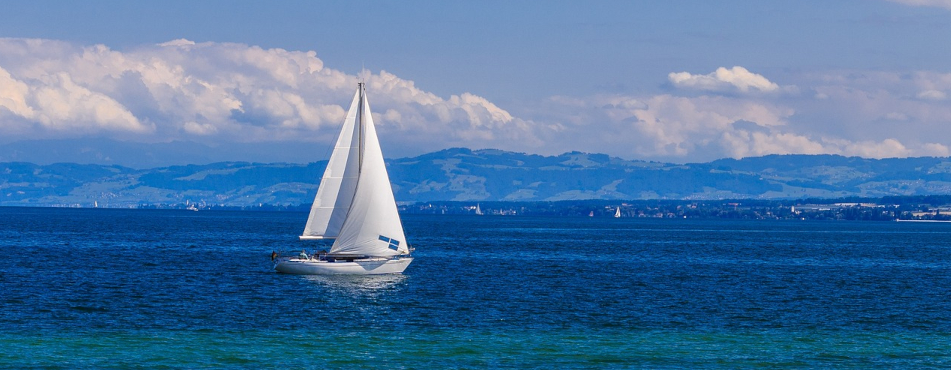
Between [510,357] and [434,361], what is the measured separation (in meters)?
3.31

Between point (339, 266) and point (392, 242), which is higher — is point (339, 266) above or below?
below

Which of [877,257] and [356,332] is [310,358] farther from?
[877,257]

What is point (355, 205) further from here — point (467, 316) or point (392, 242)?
point (467, 316)

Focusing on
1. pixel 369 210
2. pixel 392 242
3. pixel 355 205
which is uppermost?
pixel 355 205

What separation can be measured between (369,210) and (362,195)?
1.22 m

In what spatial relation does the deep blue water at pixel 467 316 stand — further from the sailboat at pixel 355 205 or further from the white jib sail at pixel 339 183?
the white jib sail at pixel 339 183

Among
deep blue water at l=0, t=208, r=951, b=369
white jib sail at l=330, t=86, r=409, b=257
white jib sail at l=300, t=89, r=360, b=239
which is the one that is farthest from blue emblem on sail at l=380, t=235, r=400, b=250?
white jib sail at l=300, t=89, r=360, b=239

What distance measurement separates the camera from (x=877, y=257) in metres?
140

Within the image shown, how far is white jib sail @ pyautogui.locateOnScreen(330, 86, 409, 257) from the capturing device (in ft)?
262

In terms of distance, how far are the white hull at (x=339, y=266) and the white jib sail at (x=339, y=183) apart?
2333mm

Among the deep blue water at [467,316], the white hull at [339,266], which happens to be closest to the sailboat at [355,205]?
the white hull at [339,266]

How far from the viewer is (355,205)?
3159 inches

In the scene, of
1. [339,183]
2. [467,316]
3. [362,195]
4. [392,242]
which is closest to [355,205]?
[362,195]

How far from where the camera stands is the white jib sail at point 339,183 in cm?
8094
